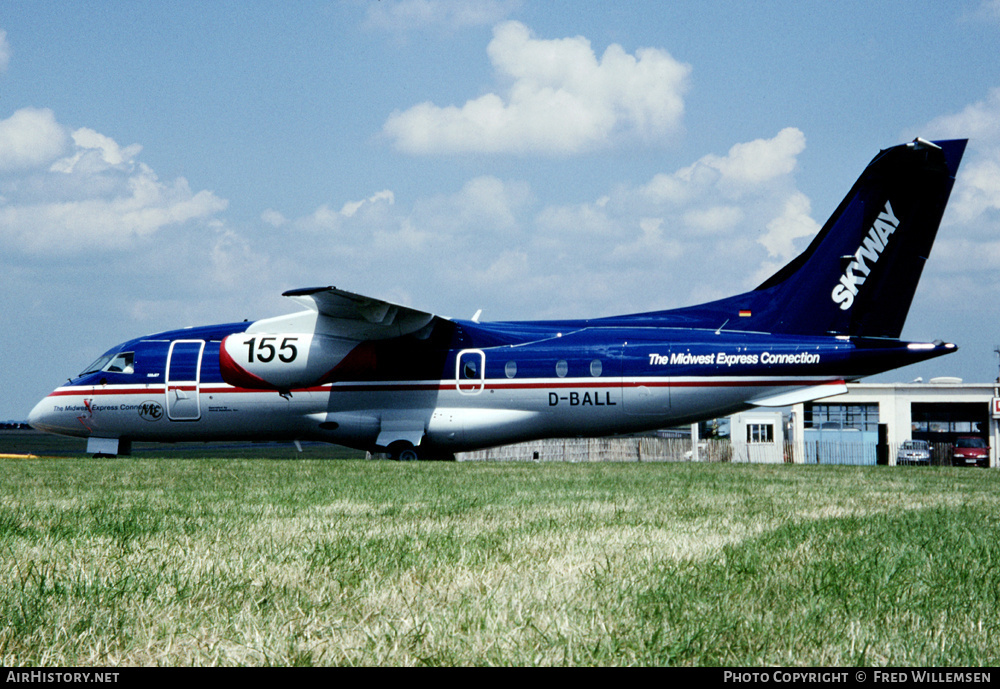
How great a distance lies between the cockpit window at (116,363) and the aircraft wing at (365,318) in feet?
17.4

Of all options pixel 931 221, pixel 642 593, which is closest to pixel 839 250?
pixel 931 221

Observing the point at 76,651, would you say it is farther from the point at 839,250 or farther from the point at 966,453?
the point at 966,453

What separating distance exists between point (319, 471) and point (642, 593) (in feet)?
34.0

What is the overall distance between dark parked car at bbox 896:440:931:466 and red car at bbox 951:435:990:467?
150cm

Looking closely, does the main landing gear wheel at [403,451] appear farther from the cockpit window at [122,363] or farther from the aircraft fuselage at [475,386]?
the cockpit window at [122,363]

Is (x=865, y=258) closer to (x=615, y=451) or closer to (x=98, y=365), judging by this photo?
(x=98, y=365)

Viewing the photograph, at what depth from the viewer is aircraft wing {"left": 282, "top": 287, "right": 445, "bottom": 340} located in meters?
19.0

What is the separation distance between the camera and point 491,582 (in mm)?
4344

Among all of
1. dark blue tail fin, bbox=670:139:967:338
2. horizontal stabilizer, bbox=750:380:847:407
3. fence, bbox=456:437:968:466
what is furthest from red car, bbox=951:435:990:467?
horizontal stabilizer, bbox=750:380:847:407

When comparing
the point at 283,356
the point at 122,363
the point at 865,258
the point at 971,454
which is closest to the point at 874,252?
the point at 865,258

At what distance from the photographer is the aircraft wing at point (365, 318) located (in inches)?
747

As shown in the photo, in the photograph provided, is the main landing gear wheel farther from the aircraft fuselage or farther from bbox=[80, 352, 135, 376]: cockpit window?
bbox=[80, 352, 135, 376]: cockpit window

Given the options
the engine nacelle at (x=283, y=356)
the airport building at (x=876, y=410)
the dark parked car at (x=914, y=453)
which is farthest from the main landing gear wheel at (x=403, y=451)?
the airport building at (x=876, y=410)
